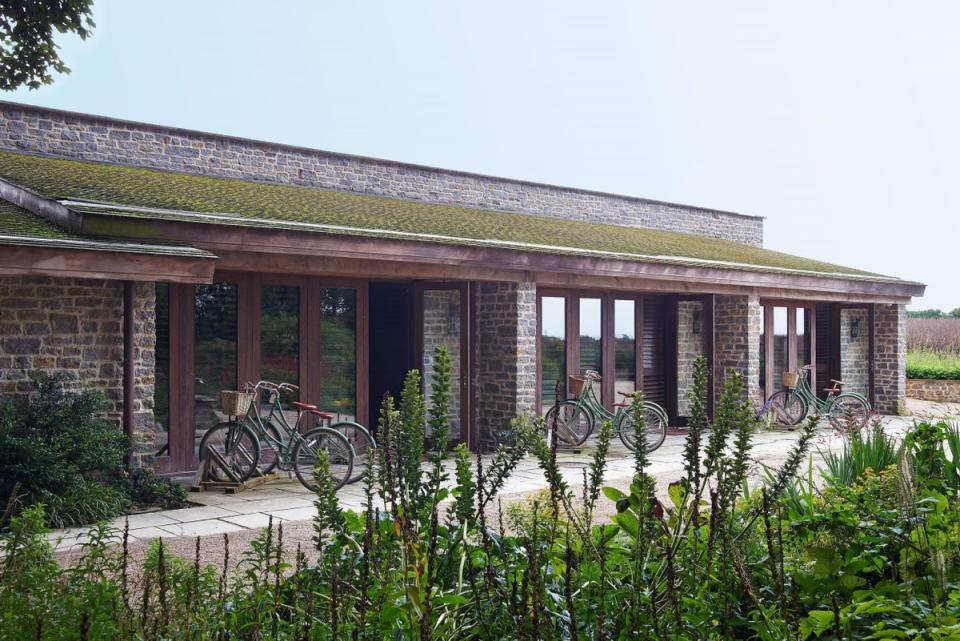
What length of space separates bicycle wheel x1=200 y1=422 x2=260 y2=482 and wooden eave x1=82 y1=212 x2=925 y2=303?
1.60m

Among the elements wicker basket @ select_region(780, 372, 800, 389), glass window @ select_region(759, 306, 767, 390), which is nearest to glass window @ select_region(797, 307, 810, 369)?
glass window @ select_region(759, 306, 767, 390)

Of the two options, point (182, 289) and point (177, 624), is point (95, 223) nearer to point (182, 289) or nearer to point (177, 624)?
point (182, 289)

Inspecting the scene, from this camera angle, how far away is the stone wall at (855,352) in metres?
18.0

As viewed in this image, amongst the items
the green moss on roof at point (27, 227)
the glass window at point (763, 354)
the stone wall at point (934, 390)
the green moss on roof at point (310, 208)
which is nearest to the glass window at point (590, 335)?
the green moss on roof at point (310, 208)

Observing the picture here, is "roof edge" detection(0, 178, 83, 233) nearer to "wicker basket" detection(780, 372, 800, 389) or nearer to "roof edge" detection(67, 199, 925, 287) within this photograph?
"roof edge" detection(67, 199, 925, 287)

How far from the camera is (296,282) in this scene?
11008mm

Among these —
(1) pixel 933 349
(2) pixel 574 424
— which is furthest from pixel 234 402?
(1) pixel 933 349

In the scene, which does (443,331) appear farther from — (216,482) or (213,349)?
(216,482)

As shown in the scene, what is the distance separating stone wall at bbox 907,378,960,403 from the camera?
2180cm

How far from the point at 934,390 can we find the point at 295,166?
15907mm

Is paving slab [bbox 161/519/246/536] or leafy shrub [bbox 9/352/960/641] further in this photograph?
paving slab [bbox 161/519/246/536]

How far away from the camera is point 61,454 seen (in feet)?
24.3

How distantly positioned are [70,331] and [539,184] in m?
11.7

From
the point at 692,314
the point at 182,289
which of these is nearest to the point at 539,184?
the point at 692,314
